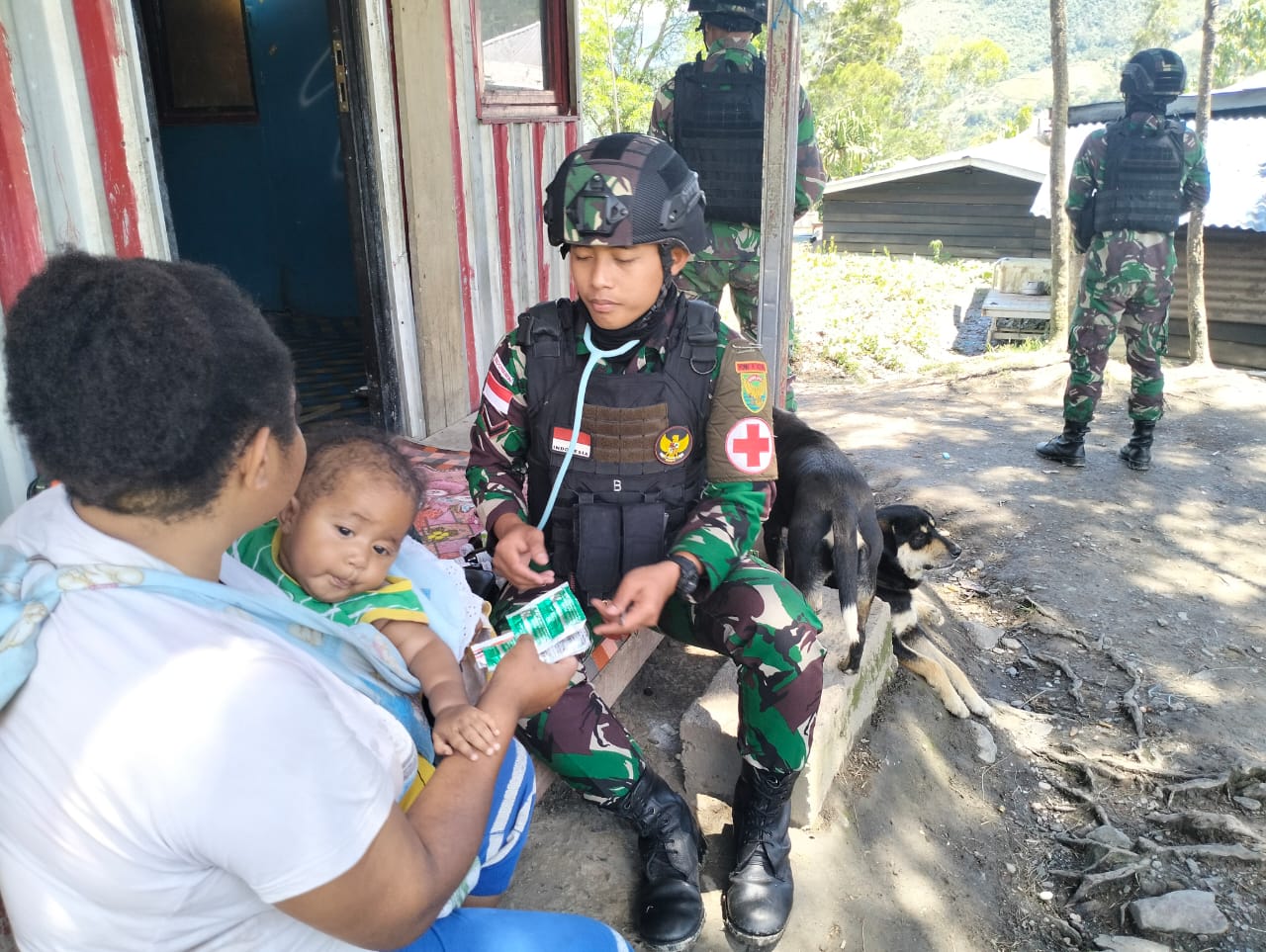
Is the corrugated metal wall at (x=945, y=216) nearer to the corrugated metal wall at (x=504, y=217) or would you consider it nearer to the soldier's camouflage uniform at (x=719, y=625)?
the corrugated metal wall at (x=504, y=217)

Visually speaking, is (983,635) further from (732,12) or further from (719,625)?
(732,12)

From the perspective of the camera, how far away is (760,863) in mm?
2395

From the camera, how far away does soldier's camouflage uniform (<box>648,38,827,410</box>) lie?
524 cm

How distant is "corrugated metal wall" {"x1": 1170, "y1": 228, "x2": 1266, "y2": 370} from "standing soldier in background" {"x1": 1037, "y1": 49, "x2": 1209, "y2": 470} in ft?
21.2

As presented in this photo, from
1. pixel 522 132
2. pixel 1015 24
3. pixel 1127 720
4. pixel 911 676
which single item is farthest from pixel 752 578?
pixel 1015 24

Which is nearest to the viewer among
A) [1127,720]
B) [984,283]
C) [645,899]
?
[645,899]

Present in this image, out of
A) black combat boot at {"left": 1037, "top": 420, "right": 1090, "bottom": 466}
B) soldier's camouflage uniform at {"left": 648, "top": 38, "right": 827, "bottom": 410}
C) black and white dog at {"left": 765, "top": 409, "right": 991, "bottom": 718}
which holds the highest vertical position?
soldier's camouflage uniform at {"left": 648, "top": 38, "right": 827, "bottom": 410}

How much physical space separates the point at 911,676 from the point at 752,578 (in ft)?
5.91

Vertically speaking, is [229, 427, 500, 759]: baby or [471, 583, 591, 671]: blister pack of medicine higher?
[229, 427, 500, 759]: baby

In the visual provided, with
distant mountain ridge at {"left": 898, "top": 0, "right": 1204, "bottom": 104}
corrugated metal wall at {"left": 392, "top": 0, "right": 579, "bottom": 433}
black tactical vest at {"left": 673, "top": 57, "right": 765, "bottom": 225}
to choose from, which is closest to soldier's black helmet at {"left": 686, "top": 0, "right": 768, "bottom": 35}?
black tactical vest at {"left": 673, "top": 57, "right": 765, "bottom": 225}

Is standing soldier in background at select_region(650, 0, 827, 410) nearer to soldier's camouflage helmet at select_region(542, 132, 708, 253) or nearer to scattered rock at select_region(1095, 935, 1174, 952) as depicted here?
soldier's camouflage helmet at select_region(542, 132, 708, 253)

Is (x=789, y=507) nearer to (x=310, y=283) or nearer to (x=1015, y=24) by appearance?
(x=310, y=283)

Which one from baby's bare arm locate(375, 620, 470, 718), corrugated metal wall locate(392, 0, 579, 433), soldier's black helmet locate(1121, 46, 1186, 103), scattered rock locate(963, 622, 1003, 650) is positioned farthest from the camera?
soldier's black helmet locate(1121, 46, 1186, 103)

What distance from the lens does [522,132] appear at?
5605mm
